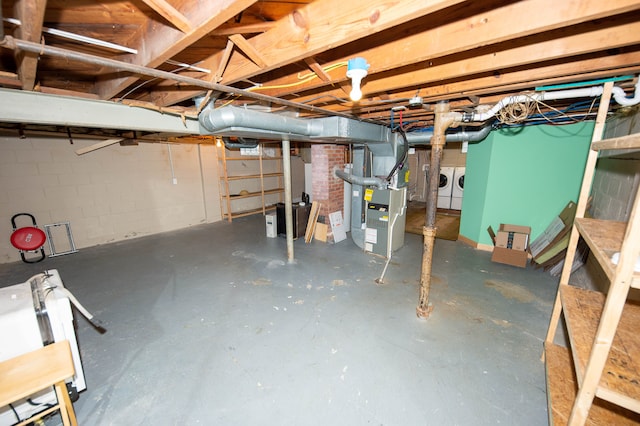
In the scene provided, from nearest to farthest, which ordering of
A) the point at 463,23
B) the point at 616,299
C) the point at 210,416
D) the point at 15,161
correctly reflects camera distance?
the point at 616,299 → the point at 463,23 → the point at 210,416 → the point at 15,161

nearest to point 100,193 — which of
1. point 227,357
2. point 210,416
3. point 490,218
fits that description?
point 227,357

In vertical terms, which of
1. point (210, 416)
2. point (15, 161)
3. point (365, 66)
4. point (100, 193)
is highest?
point (365, 66)

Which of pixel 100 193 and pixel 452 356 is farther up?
pixel 100 193

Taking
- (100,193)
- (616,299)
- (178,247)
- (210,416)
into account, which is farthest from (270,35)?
(100,193)

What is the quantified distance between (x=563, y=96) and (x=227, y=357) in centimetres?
345

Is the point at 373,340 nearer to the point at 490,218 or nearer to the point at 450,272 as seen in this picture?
the point at 450,272

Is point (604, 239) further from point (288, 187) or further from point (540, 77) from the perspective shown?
point (288, 187)

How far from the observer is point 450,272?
134 inches

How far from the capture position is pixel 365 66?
1254mm

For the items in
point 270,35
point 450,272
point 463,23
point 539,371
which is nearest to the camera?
point 463,23

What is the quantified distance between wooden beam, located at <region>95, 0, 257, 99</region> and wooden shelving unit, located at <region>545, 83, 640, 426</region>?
5.12 feet

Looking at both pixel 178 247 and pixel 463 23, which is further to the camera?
pixel 178 247

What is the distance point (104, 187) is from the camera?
4.59 m

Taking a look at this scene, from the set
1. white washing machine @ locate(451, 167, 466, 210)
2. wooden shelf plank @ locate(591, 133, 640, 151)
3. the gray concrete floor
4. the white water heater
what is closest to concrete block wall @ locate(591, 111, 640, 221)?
the gray concrete floor
